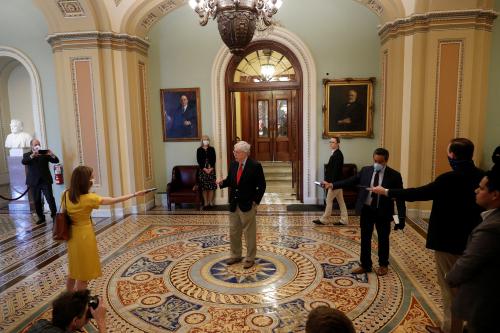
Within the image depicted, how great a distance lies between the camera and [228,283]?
3963 millimetres

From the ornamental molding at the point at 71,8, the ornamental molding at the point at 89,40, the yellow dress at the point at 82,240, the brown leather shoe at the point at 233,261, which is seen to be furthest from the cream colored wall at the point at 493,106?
the ornamental molding at the point at 71,8

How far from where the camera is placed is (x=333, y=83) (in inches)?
289

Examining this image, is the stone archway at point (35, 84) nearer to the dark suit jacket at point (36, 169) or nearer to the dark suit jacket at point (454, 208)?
the dark suit jacket at point (36, 169)

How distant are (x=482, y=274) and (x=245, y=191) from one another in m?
2.65

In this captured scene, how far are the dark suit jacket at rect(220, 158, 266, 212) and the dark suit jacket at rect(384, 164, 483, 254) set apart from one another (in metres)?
1.91

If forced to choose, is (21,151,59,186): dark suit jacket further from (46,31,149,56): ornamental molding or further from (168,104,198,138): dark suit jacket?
(168,104,198,138): dark suit jacket

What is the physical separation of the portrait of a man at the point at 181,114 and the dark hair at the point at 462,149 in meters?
5.92

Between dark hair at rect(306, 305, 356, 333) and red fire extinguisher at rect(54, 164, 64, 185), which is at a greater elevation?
dark hair at rect(306, 305, 356, 333)

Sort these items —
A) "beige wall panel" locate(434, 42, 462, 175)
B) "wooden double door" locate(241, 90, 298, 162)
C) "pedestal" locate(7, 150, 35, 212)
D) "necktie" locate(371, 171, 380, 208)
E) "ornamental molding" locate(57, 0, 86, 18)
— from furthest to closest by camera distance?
"wooden double door" locate(241, 90, 298, 162) < "pedestal" locate(7, 150, 35, 212) < "ornamental molding" locate(57, 0, 86, 18) < "beige wall panel" locate(434, 42, 462, 175) < "necktie" locate(371, 171, 380, 208)

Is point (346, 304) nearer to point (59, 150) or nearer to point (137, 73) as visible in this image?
point (137, 73)

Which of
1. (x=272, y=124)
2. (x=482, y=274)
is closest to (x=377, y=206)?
(x=482, y=274)

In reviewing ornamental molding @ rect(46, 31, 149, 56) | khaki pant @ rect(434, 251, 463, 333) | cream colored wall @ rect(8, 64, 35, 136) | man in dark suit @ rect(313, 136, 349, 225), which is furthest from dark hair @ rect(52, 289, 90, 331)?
cream colored wall @ rect(8, 64, 35, 136)

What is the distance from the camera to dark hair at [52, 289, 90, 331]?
184cm

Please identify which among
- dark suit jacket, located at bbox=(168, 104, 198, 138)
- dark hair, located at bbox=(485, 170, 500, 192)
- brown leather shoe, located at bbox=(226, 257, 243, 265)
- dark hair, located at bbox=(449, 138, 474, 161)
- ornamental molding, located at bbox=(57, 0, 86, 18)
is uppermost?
ornamental molding, located at bbox=(57, 0, 86, 18)
